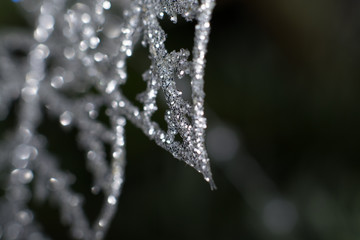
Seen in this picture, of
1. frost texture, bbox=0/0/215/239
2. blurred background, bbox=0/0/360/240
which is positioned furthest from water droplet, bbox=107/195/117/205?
blurred background, bbox=0/0/360/240

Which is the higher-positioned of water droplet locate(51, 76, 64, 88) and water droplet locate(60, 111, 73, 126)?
water droplet locate(60, 111, 73, 126)

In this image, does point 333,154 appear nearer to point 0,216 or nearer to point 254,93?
point 254,93

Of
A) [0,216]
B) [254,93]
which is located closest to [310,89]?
[254,93]

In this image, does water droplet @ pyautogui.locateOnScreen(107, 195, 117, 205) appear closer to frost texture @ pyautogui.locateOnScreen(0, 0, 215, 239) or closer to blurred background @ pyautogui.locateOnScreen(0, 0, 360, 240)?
frost texture @ pyautogui.locateOnScreen(0, 0, 215, 239)

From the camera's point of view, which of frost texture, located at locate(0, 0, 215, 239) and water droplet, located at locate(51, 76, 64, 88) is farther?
water droplet, located at locate(51, 76, 64, 88)

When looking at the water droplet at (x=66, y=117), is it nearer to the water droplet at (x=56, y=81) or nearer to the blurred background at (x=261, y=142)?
the water droplet at (x=56, y=81)

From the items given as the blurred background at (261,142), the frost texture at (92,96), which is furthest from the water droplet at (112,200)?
the blurred background at (261,142)
